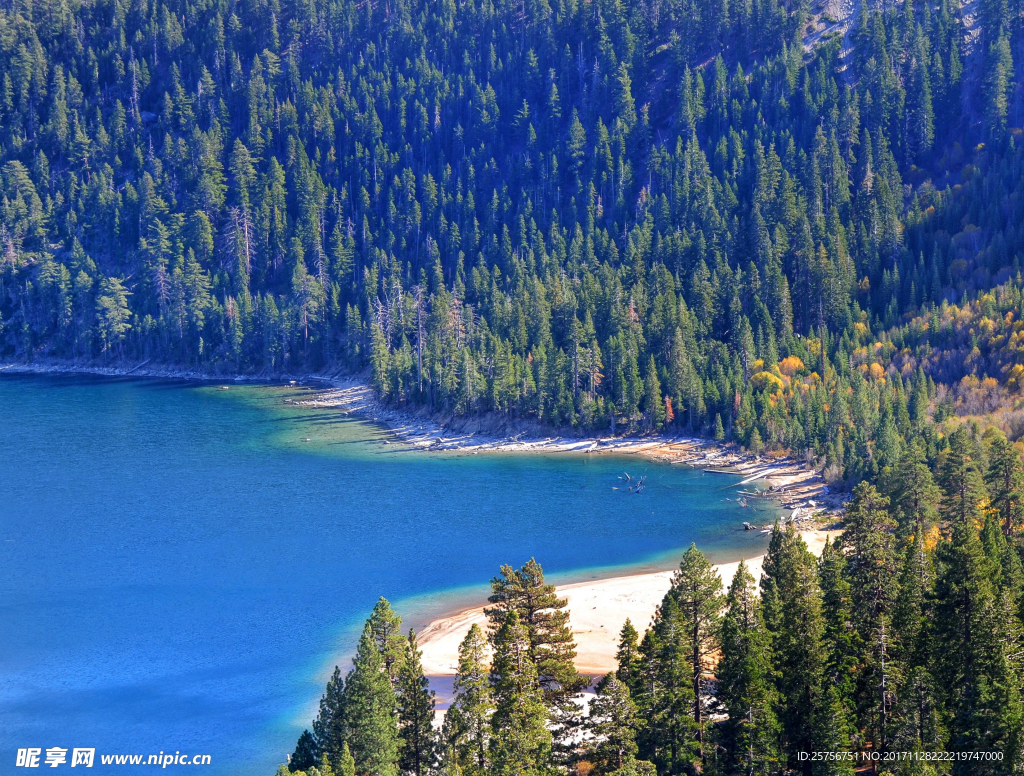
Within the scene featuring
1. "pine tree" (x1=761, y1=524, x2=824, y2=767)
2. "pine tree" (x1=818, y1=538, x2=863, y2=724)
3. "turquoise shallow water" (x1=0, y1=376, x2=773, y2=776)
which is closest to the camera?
"pine tree" (x1=761, y1=524, x2=824, y2=767)

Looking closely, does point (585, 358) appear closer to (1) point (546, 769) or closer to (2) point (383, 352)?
(2) point (383, 352)

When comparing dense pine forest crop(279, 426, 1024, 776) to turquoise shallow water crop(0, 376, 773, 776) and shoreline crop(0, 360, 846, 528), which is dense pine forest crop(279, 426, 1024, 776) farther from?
shoreline crop(0, 360, 846, 528)

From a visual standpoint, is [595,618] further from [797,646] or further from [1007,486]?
[1007,486]

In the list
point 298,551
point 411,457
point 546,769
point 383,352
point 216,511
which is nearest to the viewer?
point 546,769

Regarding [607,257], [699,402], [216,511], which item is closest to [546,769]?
[216,511]

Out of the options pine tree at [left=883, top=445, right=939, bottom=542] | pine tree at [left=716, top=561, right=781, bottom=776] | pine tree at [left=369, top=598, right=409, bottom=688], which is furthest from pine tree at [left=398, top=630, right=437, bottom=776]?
pine tree at [left=883, top=445, right=939, bottom=542]

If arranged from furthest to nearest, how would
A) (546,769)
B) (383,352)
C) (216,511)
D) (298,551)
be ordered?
(383,352), (216,511), (298,551), (546,769)
